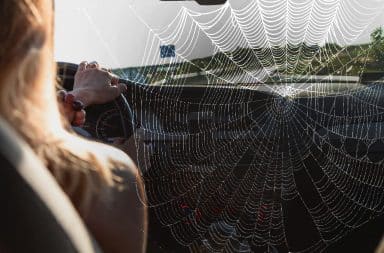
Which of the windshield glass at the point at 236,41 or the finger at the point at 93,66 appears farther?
the windshield glass at the point at 236,41

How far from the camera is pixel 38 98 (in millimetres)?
1013

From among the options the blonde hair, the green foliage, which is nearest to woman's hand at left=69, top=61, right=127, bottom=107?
the blonde hair

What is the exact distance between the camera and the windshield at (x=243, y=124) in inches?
119

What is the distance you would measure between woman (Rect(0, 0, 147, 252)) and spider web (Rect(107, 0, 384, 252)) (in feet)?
5.28

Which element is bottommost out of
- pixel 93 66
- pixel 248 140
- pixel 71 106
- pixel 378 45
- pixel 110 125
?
pixel 248 140

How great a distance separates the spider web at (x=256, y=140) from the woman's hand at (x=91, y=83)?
73 cm

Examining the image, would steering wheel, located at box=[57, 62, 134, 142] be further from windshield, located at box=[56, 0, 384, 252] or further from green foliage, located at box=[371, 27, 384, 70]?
green foliage, located at box=[371, 27, 384, 70]

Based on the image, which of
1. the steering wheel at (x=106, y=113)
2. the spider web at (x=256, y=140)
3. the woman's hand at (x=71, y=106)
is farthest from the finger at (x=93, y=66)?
the spider web at (x=256, y=140)

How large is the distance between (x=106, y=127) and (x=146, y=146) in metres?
0.21

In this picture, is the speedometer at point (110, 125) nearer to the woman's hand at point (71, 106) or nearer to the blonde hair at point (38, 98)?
the woman's hand at point (71, 106)

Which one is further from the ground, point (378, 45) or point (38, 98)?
point (378, 45)

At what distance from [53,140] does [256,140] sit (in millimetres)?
2434

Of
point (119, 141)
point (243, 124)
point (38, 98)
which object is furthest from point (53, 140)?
point (243, 124)

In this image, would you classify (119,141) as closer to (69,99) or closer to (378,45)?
(69,99)
